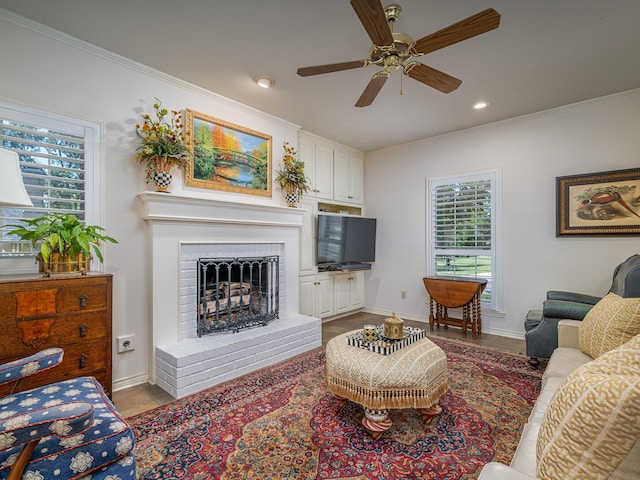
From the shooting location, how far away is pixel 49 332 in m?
1.82

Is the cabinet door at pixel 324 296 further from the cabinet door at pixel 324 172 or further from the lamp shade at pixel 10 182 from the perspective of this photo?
the lamp shade at pixel 10 182

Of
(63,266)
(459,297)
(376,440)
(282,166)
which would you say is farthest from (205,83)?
(459,297)

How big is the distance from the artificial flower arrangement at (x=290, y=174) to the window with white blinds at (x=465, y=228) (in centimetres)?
190

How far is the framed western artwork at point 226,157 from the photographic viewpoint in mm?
2918

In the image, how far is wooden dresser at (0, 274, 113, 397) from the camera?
5.59 ft

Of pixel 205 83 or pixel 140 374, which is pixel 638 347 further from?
pixel 205 83

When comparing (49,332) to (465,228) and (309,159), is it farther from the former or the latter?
(465,228)

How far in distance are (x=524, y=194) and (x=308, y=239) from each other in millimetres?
2625

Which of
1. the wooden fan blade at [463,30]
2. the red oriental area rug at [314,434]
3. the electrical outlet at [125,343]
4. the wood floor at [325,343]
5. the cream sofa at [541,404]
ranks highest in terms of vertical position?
the wooden fan blade at [463,30]

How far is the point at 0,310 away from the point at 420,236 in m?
4.20

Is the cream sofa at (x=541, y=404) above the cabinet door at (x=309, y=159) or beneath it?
beneath

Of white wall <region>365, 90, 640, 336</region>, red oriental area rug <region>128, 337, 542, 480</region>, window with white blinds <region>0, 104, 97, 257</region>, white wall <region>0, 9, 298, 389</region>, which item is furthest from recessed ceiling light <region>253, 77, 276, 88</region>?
red oriental area rug <region>128, 337, 542, 480</region>

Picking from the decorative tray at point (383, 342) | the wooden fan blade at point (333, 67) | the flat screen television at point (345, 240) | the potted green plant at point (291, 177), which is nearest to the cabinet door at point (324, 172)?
the flat screen television at point (345, 240)

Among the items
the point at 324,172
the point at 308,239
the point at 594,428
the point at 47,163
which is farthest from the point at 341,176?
the point at 594,428
